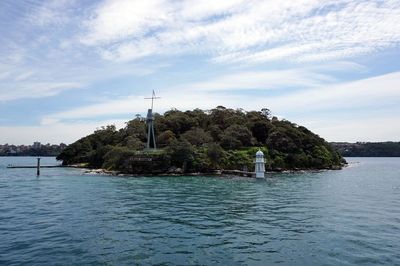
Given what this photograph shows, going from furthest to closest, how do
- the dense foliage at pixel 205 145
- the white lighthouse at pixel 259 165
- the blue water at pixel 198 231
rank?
the dense foliage at pixel 205 145, the white lighthouse at pixel 259 165, the blue water at pixel 198 231

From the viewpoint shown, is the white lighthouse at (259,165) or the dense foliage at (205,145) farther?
the dense foliage at (205,145)

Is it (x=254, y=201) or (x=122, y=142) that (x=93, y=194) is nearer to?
(x=254, y=201)

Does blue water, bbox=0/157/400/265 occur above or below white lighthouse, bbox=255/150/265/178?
below

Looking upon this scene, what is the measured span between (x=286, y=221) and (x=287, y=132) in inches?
3461

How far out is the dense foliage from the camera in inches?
3433

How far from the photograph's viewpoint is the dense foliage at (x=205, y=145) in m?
87.2

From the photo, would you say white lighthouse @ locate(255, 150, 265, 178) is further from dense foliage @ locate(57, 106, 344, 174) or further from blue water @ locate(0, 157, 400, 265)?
blue water @ locate(0, 157, 400, 265)

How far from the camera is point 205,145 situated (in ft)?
325

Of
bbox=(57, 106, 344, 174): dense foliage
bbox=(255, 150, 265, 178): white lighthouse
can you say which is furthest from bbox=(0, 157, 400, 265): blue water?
bbox=(57, 106, 344, 174): dense foliage

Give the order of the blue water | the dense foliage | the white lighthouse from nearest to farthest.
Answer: the blue water < the white lighthouse < the dense foliage

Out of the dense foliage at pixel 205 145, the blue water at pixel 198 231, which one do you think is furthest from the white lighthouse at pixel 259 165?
the blue water at pixel 198 231

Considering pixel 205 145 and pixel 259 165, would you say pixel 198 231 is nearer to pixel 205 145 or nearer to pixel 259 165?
pixel 259 165

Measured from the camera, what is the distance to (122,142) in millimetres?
112000

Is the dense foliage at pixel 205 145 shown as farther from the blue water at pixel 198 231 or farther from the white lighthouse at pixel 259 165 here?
the blue water at pixel 198 231
